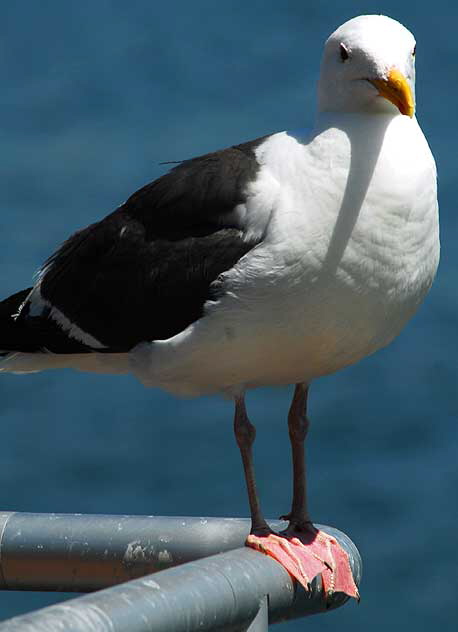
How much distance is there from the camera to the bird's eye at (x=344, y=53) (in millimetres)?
2154

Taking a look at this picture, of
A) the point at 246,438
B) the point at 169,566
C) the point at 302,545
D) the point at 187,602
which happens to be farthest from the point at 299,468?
the point at 187,602

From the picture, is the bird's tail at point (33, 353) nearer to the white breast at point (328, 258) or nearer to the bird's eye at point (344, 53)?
the white breast at point (328, 258)

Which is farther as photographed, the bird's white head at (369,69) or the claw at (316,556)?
the bird's white head at (369,69)

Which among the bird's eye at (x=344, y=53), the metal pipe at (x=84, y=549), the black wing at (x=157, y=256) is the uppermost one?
the bird's eye at (x=344, y=53)

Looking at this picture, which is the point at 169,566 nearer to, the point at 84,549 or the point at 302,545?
the point at 84,549

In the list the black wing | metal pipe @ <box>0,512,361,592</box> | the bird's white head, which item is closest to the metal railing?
metal pipe @ <box>0,512,361,592</box>

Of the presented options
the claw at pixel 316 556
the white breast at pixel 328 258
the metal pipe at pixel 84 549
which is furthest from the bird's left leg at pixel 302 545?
the white breast at pixel 328 258

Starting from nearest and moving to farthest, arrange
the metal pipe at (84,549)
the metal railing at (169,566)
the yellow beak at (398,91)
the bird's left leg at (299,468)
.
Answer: the metal railing at (169,566), the metal pipe at (84,549), the yellow beak at (398,91), the bird's left leg at (299,468)

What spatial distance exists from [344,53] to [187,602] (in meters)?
1.10

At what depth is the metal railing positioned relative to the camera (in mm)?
1329

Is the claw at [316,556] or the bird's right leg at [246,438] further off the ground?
the bird's right leg at [246,438]

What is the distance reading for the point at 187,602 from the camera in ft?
4.24

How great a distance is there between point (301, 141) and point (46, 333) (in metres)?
0.63

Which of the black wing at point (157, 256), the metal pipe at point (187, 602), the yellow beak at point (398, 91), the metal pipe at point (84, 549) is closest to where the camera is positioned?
the metal pipe at point (187, 602)
